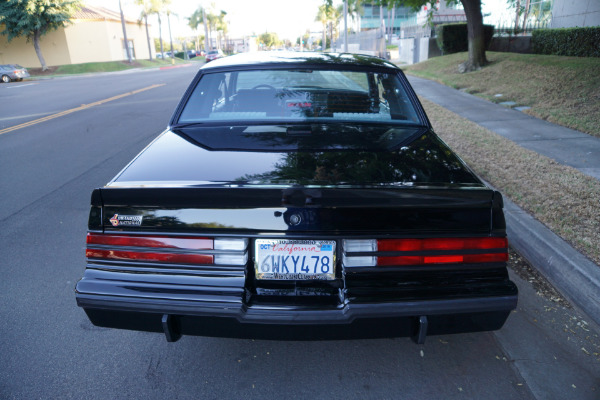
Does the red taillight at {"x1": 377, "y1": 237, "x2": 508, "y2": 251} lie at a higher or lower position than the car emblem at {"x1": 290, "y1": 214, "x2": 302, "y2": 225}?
lower

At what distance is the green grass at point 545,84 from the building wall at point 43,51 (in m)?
41.6

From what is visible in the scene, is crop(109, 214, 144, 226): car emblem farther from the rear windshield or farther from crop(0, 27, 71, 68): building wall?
crop(0, 27, 71, 68): building wall

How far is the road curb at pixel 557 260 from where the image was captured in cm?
303

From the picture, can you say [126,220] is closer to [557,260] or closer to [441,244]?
[441,244]

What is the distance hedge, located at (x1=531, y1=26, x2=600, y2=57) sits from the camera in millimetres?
14227

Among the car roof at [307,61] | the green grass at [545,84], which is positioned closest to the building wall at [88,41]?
the green grass at [545,84]

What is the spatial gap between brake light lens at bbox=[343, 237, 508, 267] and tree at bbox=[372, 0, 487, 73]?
15.0 metres

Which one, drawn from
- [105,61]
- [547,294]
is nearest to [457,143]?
[547,294]

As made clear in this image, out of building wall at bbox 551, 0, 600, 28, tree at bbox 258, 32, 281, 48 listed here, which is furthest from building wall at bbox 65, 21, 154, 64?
tree at bbox 258, 32, 281, 48

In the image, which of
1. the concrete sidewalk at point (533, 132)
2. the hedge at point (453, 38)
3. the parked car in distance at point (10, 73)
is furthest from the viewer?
the parked car in distance at point (10, 73)

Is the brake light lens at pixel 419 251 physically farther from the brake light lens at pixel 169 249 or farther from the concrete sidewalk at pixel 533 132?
the concrete sidewalk at pixel 533 132

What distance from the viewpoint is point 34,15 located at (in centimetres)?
3822

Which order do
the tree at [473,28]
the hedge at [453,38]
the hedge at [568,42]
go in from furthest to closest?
the hedge at [453,38]
the tree at [473,28]
the hedge at [568,42]

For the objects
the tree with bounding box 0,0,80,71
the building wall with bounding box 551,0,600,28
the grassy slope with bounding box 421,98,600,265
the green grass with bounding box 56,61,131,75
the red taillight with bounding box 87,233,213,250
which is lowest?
the green grass with bounding box 56,61,131,75
